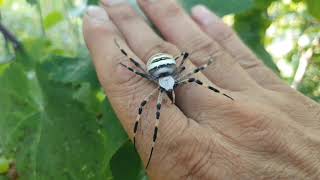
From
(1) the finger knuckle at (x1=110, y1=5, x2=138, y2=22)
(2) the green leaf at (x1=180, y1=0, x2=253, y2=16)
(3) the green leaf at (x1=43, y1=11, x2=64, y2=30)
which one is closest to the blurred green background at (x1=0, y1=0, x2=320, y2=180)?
(2) the green leaf at (x1=180, y1=0, x2=253, y2=16)

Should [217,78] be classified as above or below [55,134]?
above

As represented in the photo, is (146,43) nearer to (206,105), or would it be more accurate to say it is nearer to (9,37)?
(206,105)

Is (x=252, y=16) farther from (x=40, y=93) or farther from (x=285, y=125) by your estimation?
(x=40, y=93)

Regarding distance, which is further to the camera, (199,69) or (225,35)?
(225,35)

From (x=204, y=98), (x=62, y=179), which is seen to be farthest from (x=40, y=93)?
(x=204, y=98)

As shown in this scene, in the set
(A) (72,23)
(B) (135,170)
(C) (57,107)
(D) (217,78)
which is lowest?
(A) (72,23)

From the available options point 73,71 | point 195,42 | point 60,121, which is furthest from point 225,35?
point 60,121
